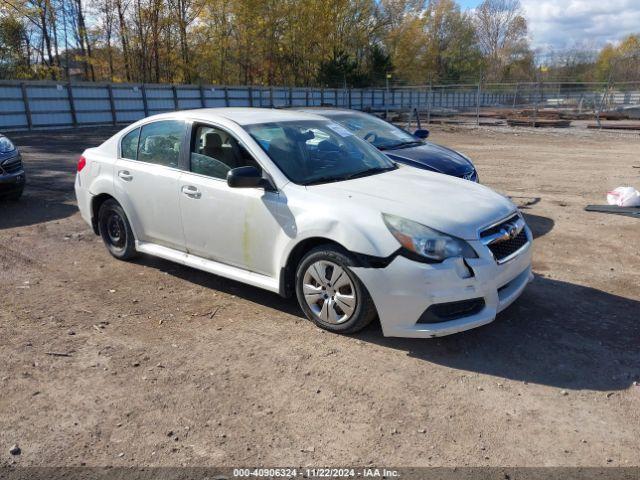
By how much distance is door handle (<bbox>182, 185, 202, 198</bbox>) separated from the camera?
4.64 m

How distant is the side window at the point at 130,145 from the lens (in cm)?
538

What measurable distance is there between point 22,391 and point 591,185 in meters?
10.2

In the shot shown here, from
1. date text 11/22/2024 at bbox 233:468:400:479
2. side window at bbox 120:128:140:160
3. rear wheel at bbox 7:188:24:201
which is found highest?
side window at bbox 120:128:140:160

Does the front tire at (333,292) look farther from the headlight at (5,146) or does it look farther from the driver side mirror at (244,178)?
the headlight at (5,146)

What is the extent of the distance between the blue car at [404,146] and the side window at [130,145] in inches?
102

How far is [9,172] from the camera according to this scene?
8031mm

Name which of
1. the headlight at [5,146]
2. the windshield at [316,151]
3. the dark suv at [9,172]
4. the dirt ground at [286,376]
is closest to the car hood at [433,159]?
the dirt ground at [286,376]

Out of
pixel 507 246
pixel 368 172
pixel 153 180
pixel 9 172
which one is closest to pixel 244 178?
pixel 368 172

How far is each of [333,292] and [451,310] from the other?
846mm

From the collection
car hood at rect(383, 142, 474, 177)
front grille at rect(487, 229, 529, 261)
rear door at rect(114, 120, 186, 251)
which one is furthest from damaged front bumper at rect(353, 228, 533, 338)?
car hood at rect(383, 142, 474, 177)

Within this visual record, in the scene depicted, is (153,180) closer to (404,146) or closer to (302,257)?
(302,257)

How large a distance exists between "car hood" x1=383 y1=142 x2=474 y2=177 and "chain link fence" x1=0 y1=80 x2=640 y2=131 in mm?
10363

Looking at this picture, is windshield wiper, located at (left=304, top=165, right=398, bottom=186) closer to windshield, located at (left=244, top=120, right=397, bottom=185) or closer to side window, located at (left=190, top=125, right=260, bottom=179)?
windshield, located at (left=244, top=120, right=397, bottom=185)

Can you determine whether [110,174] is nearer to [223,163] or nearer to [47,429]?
[223,163]
